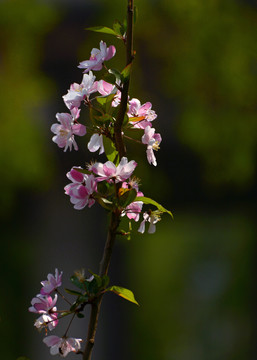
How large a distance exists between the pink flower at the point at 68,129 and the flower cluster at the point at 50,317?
123 mm

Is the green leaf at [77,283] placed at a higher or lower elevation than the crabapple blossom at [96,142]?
lower

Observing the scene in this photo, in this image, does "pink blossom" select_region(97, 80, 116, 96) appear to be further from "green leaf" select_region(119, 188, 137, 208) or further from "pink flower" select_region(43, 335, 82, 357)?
"pink flower" select_region(43, 335, 82, 357)

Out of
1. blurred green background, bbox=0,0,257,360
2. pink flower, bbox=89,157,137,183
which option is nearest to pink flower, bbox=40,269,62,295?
pink flower, bbox=89,157,137,183

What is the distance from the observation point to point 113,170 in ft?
1.46

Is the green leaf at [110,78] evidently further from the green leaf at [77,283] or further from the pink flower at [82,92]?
the green leaf at [77,283]

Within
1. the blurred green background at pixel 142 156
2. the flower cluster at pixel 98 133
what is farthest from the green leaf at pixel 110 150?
the blurred green background at pixel 142 156

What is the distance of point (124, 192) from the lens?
1.51 ft

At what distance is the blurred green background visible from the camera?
291cm

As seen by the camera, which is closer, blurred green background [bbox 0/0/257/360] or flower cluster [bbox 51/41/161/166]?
flower cluster [bbox 51/41/161/166]

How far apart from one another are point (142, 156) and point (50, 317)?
2.42m

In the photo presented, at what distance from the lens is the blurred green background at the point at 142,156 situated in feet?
9.56

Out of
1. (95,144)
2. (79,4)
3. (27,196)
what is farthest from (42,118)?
(95,144)

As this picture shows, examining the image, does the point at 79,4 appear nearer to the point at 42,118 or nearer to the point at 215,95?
the point at 42,118

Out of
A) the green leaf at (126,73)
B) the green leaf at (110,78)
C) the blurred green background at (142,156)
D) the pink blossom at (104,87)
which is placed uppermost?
the green leaf at (126,73)
